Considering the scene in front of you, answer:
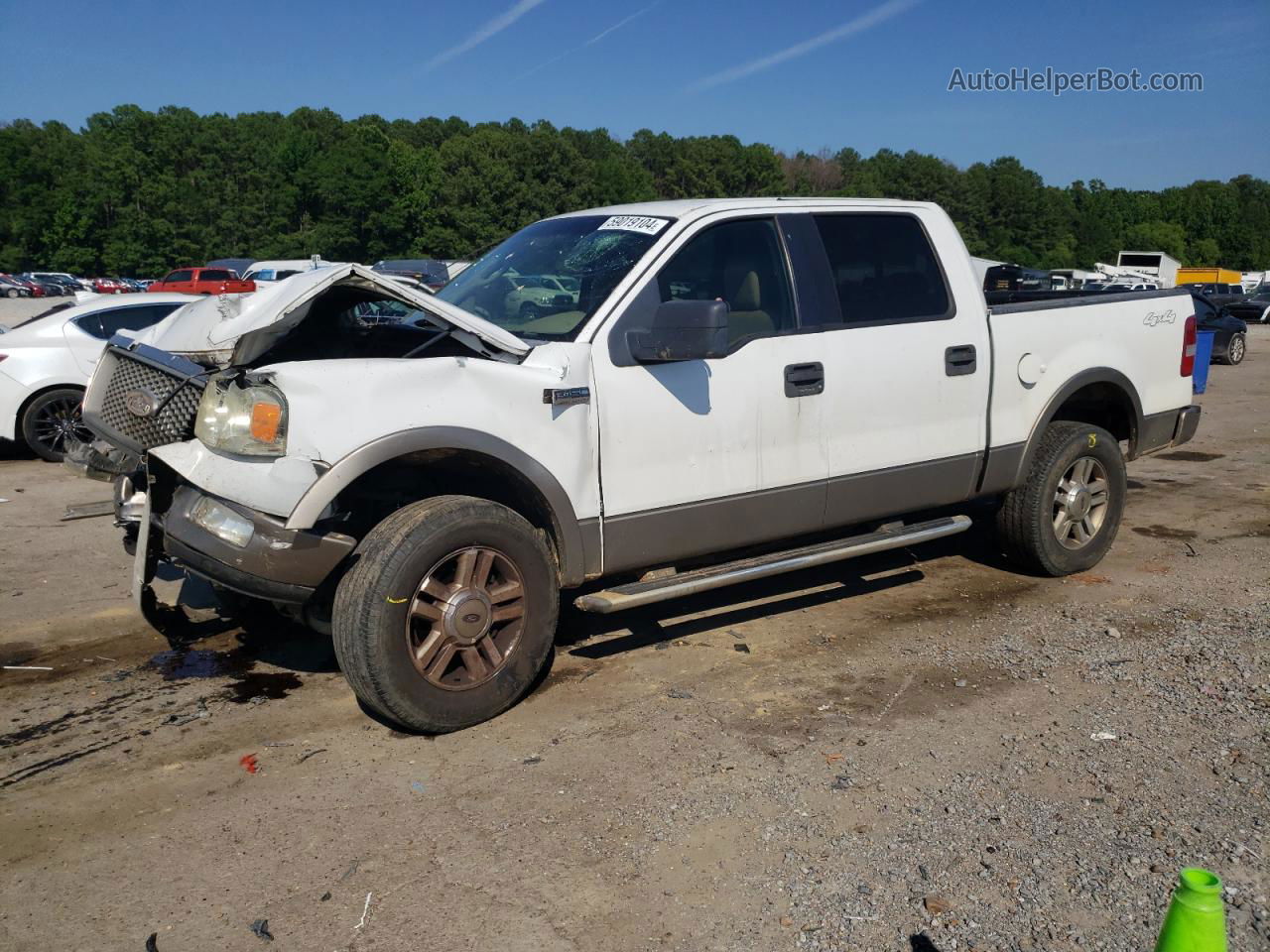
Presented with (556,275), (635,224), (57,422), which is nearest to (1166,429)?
(635,224)

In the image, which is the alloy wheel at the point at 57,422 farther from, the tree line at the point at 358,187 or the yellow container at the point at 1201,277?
the tree line at the point at 358,187

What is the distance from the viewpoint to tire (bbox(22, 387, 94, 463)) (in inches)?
417

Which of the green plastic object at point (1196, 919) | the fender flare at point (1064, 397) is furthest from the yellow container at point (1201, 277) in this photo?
the green plastic object at point (1196, 919)

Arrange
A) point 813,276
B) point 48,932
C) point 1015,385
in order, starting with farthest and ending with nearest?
point 1015,385
point 813,276
point 48,932

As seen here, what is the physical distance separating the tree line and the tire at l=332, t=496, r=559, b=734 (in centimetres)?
8514

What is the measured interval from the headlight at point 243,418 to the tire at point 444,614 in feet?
1.71

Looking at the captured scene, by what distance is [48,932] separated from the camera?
3064mm

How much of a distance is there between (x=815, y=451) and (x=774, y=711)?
1.28m

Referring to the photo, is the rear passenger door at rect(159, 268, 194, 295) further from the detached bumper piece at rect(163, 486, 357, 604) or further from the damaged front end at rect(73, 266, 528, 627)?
the detached bumper piece at rect(163, 486, 357, 604)

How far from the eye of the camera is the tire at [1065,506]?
243 inches

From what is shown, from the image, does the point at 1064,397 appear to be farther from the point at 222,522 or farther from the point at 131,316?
the point at 131,316

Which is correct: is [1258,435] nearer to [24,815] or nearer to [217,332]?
[217,332]

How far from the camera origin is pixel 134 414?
449 centimetres

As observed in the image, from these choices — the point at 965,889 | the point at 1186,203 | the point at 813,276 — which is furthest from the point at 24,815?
the point at 1186,203
